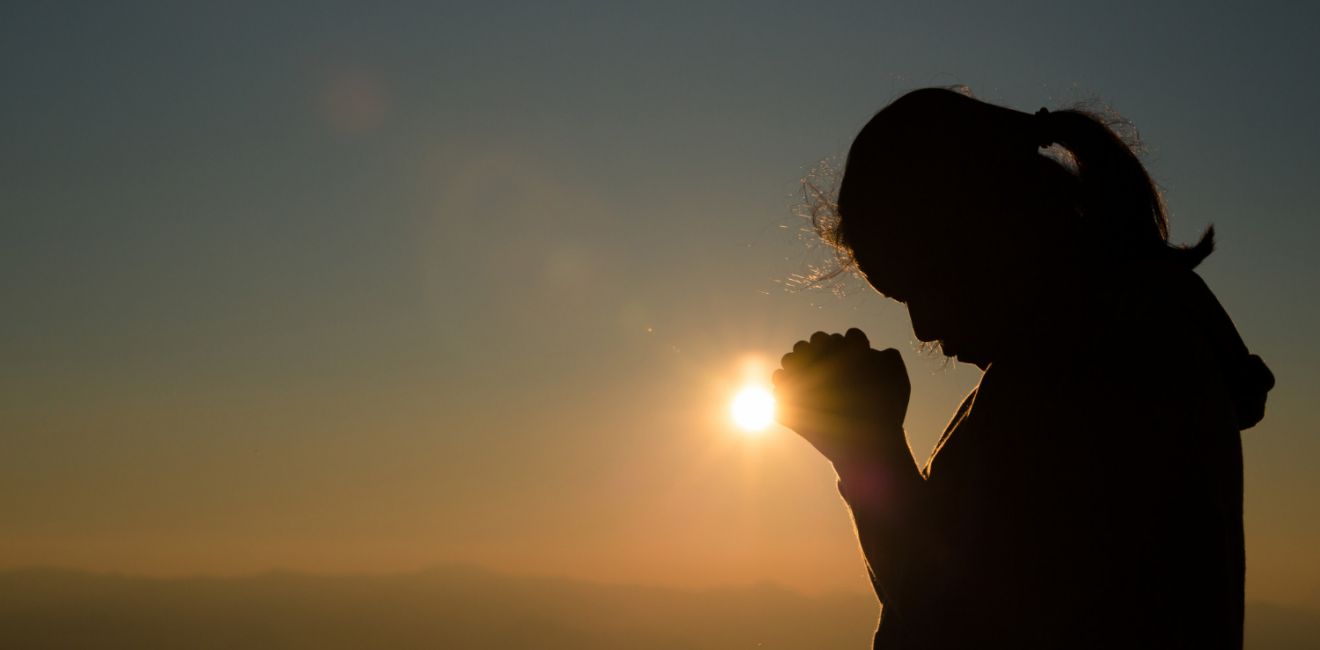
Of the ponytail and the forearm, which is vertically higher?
the ponytail

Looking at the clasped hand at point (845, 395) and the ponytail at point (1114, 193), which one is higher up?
the ponytail at point (1114, 193)

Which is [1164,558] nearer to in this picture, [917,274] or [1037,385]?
[1037,385]

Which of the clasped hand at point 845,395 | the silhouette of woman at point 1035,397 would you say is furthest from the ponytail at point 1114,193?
the clasped hand at point 845,395

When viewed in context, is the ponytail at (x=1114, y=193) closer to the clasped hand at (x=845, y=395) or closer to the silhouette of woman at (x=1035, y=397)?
the silhouette of woman at (x=1035, y=397)

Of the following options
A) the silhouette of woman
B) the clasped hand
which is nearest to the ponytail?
the silhouette of woman

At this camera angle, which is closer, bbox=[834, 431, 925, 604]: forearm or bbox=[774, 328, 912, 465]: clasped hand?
bbox=[834, 431, 925, 604]: forearm

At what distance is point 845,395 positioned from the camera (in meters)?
2.58

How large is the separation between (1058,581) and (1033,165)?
932mm

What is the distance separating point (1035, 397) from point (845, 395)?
1.65ft

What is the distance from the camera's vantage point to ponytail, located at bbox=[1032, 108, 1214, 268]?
238cm

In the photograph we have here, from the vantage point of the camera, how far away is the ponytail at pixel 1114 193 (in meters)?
2.38

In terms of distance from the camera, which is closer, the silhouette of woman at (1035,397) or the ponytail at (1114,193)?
the silhouette of woman at (1035,397)

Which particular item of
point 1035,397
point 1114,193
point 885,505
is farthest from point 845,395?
point 1114,193

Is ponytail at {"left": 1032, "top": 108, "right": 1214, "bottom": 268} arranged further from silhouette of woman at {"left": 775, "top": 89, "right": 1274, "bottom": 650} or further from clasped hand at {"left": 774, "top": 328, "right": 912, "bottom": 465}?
clasped hand at {"left": 774, "top": 328, "right": 912, "bottom": 465}
